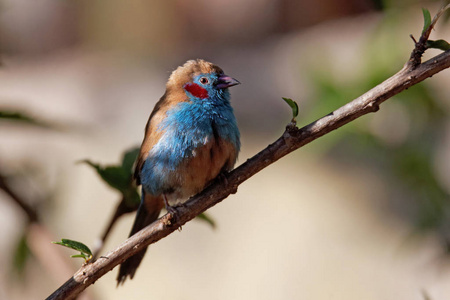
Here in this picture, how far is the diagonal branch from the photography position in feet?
6.55

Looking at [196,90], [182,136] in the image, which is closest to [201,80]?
[196,90]

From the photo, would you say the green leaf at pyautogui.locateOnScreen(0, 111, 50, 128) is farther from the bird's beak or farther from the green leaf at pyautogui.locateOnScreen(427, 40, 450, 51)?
the green leaf at pyautogui.locateOnScreen(427, 40, 450, 51)

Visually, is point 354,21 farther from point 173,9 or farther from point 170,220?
point 170,220

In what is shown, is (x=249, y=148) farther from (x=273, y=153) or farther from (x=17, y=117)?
(x=273, y=153)

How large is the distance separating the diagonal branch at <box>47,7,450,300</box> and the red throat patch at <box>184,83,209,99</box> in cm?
103

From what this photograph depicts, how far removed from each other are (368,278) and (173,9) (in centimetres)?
461

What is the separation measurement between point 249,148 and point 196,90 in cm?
345

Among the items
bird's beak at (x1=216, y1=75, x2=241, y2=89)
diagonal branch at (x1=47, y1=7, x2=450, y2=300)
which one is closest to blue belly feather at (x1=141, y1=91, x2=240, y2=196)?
bird's beak at (x1=216, y1=75, x2=241, y2=89)

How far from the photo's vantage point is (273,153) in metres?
2.26

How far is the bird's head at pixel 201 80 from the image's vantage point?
3.53 m

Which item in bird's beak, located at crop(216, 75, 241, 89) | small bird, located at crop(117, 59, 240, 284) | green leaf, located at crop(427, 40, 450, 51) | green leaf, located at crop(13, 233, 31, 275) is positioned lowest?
green leaf, located at crop(427, 40, 450, 51)

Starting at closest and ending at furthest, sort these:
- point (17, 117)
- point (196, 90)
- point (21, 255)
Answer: point (17, 117), point (21, 255), point (196, 90)

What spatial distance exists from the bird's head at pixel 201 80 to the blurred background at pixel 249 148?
58 centimetres

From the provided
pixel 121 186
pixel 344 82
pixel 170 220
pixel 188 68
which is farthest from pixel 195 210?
pixel 344 82
